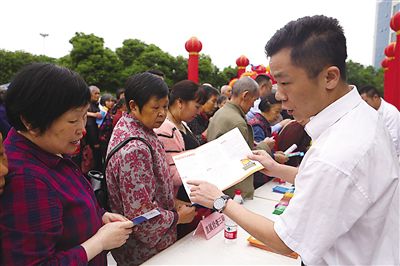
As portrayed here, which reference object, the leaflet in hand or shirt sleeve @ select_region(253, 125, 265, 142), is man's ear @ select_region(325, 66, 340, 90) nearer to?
the leaflet in hand

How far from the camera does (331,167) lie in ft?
2.33

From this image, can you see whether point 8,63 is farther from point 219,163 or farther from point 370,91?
→ point 219,163

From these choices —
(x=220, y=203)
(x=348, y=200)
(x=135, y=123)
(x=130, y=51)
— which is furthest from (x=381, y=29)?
(x=348, y=200)

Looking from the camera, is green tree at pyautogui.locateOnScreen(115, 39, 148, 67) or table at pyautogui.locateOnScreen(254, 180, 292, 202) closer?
table at pyautogui.locateOnScreen(254, 180, 292, 202)

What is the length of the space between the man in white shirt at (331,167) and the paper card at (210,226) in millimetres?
637

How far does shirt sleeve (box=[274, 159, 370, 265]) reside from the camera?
71cm

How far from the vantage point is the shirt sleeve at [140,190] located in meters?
1.32

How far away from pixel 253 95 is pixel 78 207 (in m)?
1.95

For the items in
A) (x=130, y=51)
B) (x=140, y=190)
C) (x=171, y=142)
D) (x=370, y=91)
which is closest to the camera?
(x=140, y=190)

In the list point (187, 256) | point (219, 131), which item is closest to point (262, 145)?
point (219, 131)

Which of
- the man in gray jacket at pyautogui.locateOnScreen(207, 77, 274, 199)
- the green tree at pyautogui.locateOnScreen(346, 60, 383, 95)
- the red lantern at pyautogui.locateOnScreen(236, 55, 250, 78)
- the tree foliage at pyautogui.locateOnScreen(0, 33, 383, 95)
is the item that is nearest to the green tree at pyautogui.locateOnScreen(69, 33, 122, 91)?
the tree foliage at pyautogui.locateOnScreen(0, 33, 383, 95)

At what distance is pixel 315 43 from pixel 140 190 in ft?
3.04

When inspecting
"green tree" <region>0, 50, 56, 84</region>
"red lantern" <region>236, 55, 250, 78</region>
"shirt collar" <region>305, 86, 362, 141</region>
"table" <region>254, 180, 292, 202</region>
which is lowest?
"table" <region>254, 180, 292, 202</region>

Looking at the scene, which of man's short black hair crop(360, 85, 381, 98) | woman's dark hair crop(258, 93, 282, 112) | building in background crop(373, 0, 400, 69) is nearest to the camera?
woman's dark hair crop(258, 93, 282, 112)
